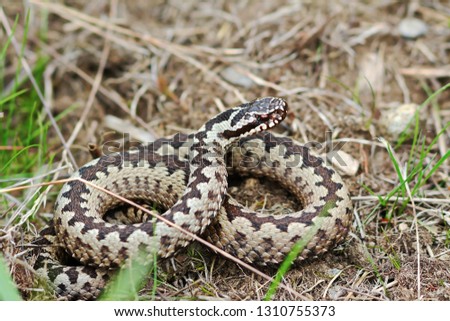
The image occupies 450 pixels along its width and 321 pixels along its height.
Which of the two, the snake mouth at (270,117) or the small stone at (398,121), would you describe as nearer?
the snake mouth at (270,117)

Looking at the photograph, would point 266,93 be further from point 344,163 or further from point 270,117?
point 344,163

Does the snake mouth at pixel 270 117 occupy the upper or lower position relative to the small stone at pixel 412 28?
lower

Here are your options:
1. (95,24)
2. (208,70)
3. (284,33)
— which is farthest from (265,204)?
(95,24)

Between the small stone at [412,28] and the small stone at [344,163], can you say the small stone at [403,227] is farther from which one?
the small stone at [412,28]

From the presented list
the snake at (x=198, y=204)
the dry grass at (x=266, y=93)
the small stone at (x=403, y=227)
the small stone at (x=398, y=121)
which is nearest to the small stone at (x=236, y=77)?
the dry grass at (x=266, y=93)
